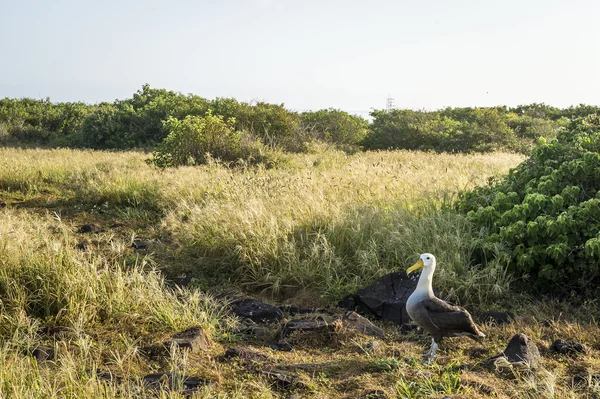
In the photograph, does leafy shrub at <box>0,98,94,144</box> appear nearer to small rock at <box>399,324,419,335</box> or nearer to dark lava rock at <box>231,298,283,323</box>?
dark lava rock at <box>231,298,283,323</box>

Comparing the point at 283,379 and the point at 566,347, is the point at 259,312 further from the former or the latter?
the point at 566,347

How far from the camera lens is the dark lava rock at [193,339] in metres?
4.65

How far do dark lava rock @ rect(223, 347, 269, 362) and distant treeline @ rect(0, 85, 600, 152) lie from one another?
57.9ft

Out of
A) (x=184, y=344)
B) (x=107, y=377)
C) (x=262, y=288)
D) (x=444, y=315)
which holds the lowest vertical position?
(x=262, y=288)

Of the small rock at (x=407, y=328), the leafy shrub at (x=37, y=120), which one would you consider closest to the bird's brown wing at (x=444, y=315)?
the small rock at (x=407, y=328)

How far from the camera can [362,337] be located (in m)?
5.18

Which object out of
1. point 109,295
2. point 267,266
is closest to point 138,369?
point 109,295

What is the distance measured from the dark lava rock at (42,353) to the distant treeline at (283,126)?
17698 mm

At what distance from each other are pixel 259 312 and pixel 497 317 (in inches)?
88.5

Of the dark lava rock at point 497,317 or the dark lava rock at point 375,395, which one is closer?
the dark lava rock at point 375,395

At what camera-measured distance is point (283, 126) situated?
23109 mm

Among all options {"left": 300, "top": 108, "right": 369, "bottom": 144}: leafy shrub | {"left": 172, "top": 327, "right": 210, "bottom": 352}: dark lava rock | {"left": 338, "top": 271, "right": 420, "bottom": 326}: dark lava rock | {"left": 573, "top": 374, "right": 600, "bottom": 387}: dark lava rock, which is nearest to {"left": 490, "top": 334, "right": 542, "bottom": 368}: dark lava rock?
{"left": 573, "top": 374, "right": 600, "bottom": 387}: dark lava rock

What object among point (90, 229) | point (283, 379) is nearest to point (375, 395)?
point (283, 379)

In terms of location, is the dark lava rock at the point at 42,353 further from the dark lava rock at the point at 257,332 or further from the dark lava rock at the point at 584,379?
the dark lava rock at the point at 584,379
